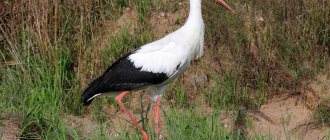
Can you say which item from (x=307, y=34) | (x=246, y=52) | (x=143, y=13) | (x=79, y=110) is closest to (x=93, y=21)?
(x=143, y=13)

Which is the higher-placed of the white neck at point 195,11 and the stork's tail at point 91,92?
the white neck at point 195,11

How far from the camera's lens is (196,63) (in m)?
8.61

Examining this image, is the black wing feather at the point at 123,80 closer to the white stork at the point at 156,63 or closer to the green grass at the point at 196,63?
the white stork at the point at 156,63

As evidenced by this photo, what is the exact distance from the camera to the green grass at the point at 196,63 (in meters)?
7.68

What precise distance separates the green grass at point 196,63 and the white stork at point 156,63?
629 mm

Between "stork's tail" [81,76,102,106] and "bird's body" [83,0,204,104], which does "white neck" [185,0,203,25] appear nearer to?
"bird's body" [83,0,204,104]

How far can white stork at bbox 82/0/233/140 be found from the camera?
6.68 metres

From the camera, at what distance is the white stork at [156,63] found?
21.9 feet

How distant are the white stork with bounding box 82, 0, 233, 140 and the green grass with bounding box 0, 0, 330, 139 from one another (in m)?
0.63

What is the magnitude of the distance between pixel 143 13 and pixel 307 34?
198cm

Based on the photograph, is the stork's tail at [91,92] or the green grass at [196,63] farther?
the green grass at [196,63]

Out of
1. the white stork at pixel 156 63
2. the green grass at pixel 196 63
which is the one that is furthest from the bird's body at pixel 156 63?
the green grass at pixel 196 63

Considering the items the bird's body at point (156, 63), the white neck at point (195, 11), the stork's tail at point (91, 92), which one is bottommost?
the stork's tail at point (91, 92)

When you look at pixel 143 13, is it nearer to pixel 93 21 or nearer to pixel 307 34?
pixel 93 21
